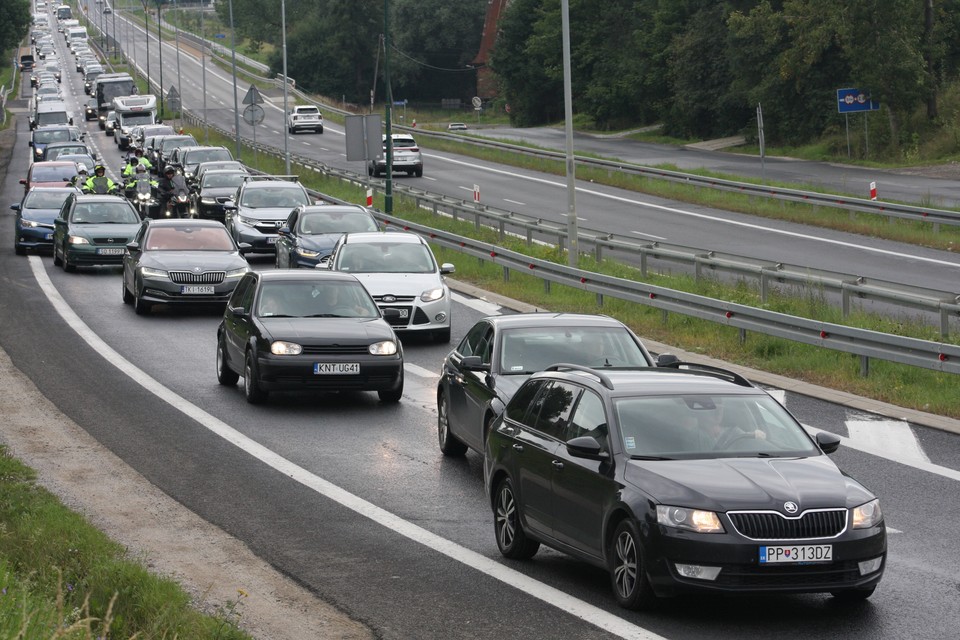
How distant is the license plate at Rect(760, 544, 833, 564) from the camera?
8.70 m

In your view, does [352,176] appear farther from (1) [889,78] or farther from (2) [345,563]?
(2) [345,563]

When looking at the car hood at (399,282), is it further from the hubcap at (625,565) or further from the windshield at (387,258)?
the hubcap at (625,565)

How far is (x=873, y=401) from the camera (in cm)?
1708

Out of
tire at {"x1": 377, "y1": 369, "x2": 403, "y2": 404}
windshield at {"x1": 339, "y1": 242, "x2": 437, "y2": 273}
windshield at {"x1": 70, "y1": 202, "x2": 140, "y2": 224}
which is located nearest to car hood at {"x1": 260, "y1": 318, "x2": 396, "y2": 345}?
tire at {"x1": 377, "y1": 369, "x2": 403, "y2": 404}

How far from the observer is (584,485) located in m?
9.75

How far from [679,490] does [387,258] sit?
15553 millimetres

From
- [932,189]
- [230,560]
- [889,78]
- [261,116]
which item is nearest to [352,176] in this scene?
[261,116]

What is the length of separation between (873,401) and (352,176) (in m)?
36.7

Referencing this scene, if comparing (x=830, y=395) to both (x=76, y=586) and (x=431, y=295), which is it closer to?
(x=431, y=295)

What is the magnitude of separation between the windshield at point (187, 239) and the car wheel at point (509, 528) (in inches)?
646

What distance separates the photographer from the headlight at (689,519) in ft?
28.8

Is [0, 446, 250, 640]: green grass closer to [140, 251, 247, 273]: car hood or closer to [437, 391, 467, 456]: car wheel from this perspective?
[437, 391, 467, 456]: car wheel

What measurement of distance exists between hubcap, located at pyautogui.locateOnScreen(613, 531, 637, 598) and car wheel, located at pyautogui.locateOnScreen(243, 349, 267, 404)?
28.7 feet

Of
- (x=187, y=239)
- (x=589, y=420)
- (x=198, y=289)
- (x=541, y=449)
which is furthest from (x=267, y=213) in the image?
(x=589, y=420)
